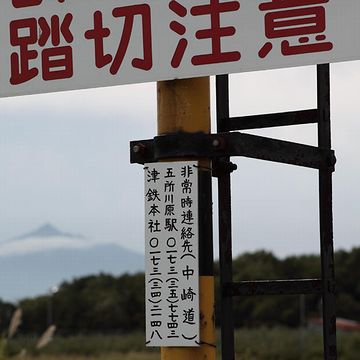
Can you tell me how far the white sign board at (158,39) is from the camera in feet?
12.9

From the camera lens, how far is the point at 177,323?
4.18 m

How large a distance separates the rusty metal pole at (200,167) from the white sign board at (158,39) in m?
0.20

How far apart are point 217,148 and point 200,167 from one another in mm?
92

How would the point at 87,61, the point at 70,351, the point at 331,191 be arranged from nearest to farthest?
the point at 87,61 < the point at 331,191 < the point at 70,351

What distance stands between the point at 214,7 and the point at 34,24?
28.0 inches

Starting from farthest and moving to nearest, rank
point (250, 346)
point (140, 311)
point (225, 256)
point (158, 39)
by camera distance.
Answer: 1. point (140, 311)
2. point (250, 346)
3. point (225, 256)
4. point (158, 39)

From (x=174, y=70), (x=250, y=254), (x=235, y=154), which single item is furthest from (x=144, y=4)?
(x=250, y=254)

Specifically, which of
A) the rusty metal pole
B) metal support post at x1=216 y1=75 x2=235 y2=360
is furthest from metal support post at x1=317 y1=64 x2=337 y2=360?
the rusty metal pole

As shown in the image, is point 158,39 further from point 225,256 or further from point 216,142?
point 225,256

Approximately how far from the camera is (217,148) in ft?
14.1

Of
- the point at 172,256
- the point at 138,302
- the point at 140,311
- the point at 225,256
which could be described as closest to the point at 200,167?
the point at 172,256

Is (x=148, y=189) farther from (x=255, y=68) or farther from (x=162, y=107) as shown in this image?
(x=255, y=68)

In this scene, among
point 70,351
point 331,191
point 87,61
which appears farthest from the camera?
point 70,351

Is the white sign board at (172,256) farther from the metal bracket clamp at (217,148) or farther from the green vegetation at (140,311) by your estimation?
the green vegetation at (140,311)
